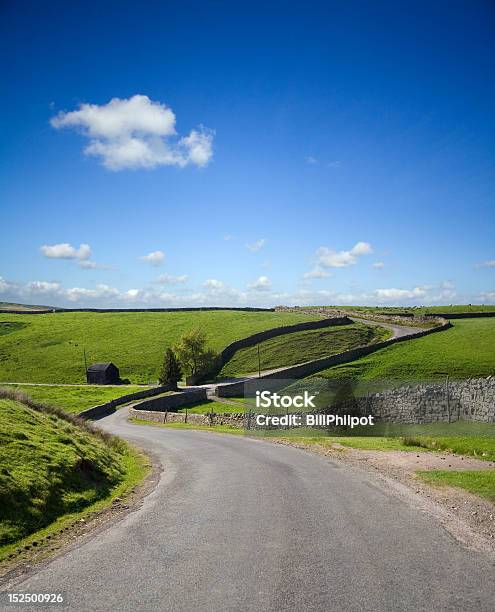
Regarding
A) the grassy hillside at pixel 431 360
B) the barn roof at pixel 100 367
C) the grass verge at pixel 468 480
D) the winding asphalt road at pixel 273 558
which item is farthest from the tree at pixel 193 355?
the winding asphalt road at pixel 273 558

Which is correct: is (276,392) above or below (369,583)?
below

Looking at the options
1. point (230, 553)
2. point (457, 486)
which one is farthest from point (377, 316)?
point (230, 553)

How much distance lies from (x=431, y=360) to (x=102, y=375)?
1939 inches

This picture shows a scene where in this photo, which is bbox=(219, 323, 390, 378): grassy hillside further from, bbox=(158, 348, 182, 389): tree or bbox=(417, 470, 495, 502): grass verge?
bbox=(417, 470, 495, 502): grass verge

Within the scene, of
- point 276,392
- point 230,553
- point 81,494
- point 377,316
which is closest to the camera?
point 230,553

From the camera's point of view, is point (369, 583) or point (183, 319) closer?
point (369, 583)

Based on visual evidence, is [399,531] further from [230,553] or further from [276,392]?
[276,392]

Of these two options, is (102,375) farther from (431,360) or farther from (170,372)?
(431,360)

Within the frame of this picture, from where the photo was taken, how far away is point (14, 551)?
9578 millimetres

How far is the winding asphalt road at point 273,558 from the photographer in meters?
7.36

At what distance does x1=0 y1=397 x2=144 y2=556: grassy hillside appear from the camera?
11094 millimetres

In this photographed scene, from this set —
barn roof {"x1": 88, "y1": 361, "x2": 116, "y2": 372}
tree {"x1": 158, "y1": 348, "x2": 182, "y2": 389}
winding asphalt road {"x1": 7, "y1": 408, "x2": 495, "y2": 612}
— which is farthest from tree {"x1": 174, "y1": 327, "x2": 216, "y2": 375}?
winding asphalt road {"x1": 7, "y1": 408, "x2": 495, "y2": 612}

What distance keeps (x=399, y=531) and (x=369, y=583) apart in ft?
9.48

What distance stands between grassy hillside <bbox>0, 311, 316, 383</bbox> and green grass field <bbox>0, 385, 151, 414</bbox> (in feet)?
25.1
